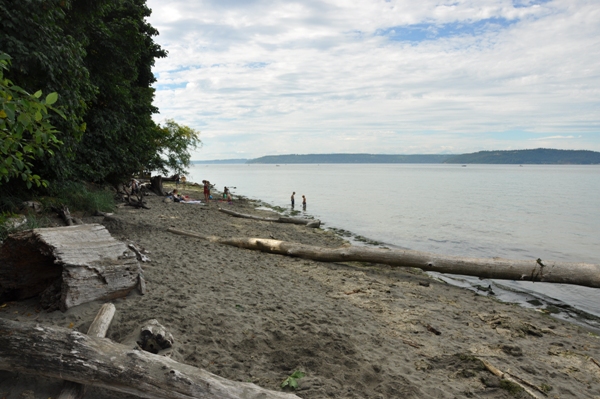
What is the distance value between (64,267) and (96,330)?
1.12 m

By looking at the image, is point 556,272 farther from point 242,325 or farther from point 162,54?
point 162,54

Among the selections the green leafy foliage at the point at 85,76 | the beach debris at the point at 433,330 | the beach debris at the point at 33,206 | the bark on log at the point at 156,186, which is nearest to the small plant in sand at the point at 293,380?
the beach debris at the point at 433,330

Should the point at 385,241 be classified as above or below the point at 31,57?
below

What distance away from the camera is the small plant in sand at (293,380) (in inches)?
171

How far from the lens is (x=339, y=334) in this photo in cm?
574

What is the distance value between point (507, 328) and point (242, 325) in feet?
16.7

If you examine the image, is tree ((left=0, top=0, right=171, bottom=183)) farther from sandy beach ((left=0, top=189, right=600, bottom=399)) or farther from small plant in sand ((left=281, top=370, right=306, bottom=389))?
small plant in sand ((left=281, top=370, right=306, bottom=389))

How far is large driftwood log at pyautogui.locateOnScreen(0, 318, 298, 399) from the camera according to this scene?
3506 millimetres

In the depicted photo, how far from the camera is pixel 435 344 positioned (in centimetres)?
606

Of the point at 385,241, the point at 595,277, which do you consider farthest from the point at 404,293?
the point at 385,241

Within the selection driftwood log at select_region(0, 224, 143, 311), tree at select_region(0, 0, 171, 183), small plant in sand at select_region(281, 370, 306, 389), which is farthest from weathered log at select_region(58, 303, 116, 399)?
tree at select_region(0, 0, 171, 183)

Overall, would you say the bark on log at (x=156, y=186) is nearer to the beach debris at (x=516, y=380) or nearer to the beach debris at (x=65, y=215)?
the beach debris at (x=65, y=215)

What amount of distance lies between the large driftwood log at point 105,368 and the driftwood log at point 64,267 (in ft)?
5.31

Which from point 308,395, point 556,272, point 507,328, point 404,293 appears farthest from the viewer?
point 556,272
